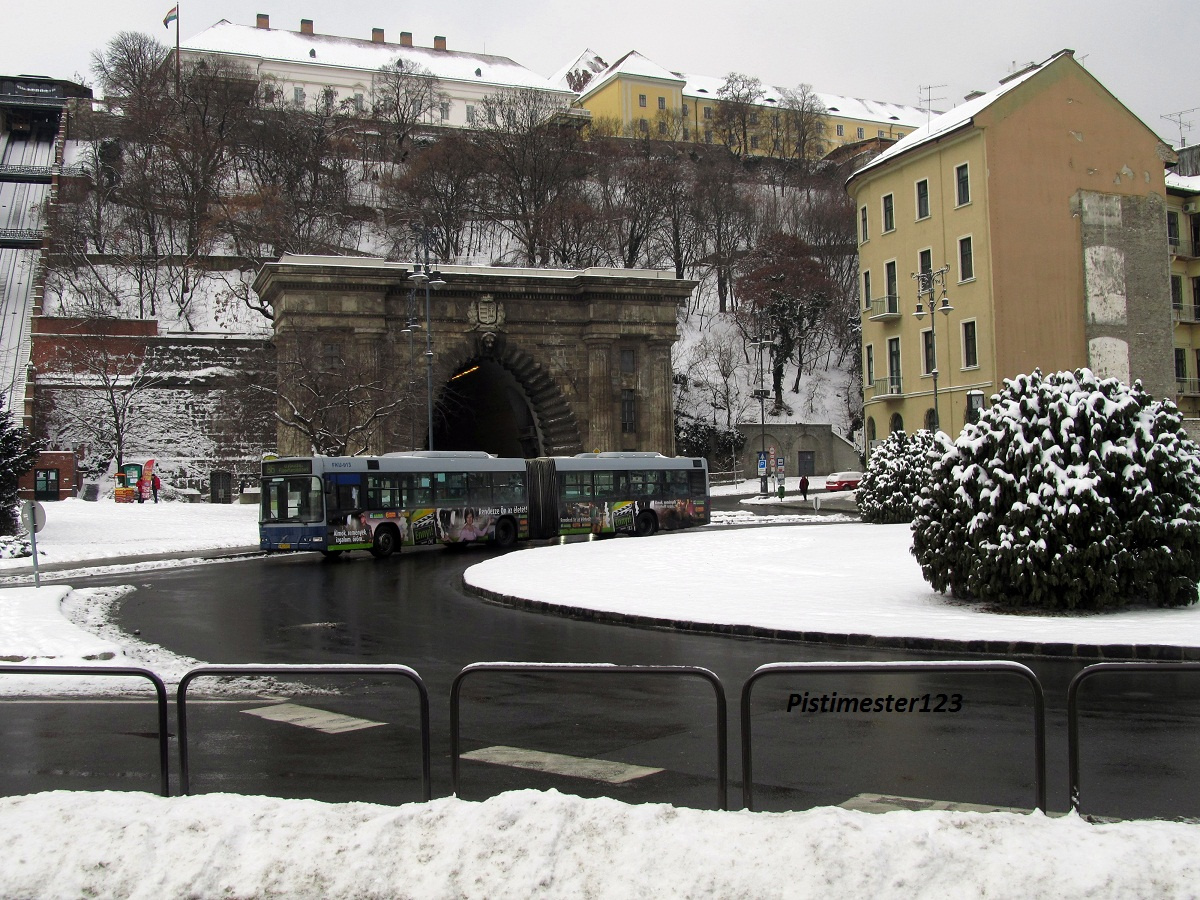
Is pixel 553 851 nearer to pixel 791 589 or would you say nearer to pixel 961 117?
pixel 791 589

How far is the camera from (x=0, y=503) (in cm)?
3152

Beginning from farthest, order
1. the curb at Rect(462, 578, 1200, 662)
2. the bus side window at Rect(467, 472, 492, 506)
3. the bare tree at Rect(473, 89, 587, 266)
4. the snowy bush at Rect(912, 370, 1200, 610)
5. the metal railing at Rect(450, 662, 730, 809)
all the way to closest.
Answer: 1. the bare tree at Rect(473, 89, 587, 266)
2. the bus side window at Rect(467, 472, 492, 506)
3. the snowy bush at Rect(912, 370, 1200, 610)
4. the curb at Rect(462, 578, 1200, 662)
5. the metal railing at Rect(450, 662, 730, 809)

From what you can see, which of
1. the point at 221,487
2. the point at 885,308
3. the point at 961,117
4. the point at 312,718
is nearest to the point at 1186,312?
the point at 885,308

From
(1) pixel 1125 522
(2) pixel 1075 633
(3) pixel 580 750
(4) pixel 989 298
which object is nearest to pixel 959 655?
(2) pixel 1075 633

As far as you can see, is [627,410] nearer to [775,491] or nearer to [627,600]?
[775,491]

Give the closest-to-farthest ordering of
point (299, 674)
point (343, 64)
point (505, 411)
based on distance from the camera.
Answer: point (299, 674), point (505, 411), point (343, 64)

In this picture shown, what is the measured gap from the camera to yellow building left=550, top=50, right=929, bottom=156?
366 ft

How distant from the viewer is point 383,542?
32312 millimetres

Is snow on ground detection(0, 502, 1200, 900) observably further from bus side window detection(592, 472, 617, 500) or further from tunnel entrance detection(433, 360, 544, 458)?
tunnel entrance detection(433, 360, 544, 458)

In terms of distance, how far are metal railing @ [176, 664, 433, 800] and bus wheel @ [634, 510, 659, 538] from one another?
32300mm

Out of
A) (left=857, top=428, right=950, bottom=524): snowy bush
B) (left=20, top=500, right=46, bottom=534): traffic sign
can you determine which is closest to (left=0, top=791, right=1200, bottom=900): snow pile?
(left=20, top=500, right=46, bottom=534): traffic sign

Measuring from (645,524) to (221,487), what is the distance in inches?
1173

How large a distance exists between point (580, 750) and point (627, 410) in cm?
4857

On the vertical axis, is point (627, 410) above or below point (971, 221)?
below
